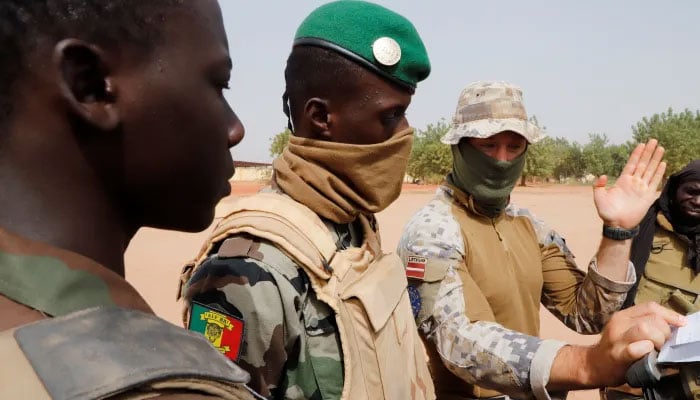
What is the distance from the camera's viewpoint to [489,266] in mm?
2289

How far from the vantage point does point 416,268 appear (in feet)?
7.12

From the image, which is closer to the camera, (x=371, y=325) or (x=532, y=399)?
(x=371, y=325)

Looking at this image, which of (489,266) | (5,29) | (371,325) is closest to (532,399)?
(489,266)

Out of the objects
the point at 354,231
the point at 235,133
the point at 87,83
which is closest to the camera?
the point at 87,83

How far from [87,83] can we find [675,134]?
44.3 m

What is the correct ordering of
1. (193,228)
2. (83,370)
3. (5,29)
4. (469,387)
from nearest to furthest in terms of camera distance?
(83,370) → (5,29) → (193,228) → (469,387)

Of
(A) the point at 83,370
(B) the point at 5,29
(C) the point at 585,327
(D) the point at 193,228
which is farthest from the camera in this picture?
(C) the point at 585,327

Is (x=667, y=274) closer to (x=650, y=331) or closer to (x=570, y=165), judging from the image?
(x=650, y=331)

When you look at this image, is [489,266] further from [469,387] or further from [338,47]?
[338,47]

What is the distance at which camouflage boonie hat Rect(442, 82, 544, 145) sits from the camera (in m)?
2.41

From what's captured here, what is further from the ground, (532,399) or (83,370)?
(83,370)

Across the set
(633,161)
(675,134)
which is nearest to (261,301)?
(633,161)

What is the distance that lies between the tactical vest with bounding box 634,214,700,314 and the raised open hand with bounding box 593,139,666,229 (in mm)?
1588

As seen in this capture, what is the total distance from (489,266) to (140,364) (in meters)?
1.86
